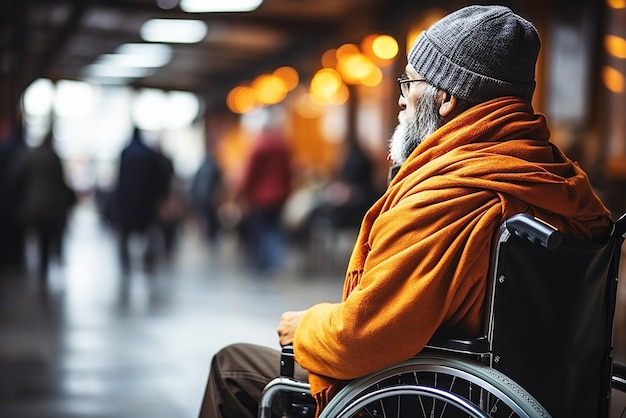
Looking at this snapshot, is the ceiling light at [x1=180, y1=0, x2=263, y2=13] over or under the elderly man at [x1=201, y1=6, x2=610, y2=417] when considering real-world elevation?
over

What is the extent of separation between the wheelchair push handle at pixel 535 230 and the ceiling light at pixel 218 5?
36.5ft

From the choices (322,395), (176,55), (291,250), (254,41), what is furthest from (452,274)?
(176,55)

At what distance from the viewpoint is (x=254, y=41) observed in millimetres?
16672

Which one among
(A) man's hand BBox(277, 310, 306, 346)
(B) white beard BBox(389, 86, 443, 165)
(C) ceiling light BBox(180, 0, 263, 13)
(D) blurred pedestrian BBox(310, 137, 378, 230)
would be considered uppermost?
(C) ceiling light BBox(180, 0, 263, 13)

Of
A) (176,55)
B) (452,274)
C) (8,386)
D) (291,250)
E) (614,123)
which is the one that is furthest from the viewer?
(176,55)

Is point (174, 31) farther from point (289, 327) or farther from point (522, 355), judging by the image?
point (522, 355)

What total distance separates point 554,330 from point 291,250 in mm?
10936

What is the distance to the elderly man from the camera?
1901 millimetres

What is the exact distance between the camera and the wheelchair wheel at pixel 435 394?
184 cm

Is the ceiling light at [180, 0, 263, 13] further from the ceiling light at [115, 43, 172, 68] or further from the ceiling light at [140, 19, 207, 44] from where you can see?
the ceiling light at [115, 43, 172, 68]

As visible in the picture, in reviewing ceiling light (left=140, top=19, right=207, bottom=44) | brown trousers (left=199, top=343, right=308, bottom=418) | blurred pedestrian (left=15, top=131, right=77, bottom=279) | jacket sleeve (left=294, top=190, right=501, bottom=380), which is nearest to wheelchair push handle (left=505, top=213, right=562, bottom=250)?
jacket sleeve (left=294, top=190, right=501, bottom=380)

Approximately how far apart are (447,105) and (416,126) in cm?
12

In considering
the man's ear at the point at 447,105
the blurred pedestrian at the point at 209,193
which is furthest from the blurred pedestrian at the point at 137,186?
the man's ear at the point at 447,105

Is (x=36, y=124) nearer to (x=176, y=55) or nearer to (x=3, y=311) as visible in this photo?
(x=176, y=55)
